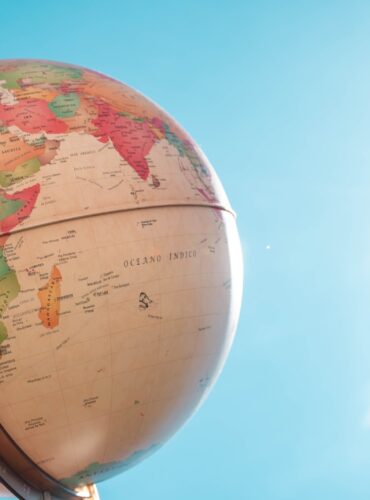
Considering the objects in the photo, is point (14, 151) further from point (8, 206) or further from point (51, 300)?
point (51, 300)

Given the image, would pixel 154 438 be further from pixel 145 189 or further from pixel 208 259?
pixel 145 189

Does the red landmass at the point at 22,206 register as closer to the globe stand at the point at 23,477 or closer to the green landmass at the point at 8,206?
the green landmass at the point at 8,206

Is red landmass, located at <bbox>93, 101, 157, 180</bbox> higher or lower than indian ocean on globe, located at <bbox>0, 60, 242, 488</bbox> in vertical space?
higher

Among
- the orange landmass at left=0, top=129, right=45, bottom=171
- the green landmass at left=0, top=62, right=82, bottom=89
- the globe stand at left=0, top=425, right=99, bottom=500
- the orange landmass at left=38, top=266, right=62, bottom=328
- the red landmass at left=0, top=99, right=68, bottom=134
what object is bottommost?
the globe stand at left=0, top=425, right=99, bottom=500

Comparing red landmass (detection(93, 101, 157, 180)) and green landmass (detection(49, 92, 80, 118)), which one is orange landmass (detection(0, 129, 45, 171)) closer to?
green landmass (detection(49, 92, 80, 118))

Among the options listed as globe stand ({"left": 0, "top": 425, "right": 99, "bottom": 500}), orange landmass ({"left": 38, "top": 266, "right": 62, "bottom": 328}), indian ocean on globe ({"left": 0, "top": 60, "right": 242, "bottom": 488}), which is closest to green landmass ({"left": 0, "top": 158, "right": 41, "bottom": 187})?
indian ocean on globe ({"left": 0, "top": 60, "right": 242, "bottom": 488})

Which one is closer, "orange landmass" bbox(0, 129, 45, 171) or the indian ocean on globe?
the indian ocean on globe
